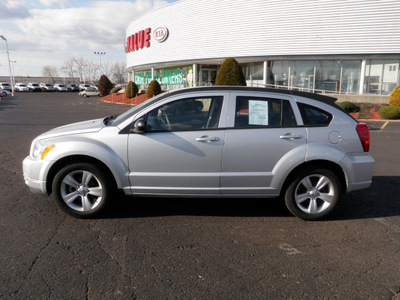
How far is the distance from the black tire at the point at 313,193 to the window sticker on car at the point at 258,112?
0.84m

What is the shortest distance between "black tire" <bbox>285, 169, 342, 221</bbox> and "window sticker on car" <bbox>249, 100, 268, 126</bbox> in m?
0.84

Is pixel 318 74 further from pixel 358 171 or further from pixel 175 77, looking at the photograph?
pixel 358 171

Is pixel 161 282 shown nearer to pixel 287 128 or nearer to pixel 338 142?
pixel 287 128

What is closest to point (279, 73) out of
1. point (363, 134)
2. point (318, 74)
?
point (318, 74)

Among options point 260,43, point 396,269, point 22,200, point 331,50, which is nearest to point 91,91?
point 260,43

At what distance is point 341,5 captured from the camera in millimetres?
24719

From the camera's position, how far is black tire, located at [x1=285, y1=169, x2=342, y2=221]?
4.37m

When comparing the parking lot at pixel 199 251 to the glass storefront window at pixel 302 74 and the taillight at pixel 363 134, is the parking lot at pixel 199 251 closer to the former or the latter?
the taillight at pixel 363 134

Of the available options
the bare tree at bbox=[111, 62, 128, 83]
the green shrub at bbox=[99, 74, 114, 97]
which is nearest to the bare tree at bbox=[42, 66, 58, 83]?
the bare tree at bbox=[111, 62, 128, 83]

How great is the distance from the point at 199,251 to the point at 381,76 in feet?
87.0

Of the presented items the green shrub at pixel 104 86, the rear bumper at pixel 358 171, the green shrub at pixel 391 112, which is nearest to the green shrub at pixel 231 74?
the green shrub at pixel 391 112

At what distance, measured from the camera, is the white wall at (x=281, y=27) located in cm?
2431

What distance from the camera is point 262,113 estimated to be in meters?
4.39

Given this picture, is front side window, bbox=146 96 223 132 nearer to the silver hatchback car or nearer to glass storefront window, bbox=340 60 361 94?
the silver hatchback car
